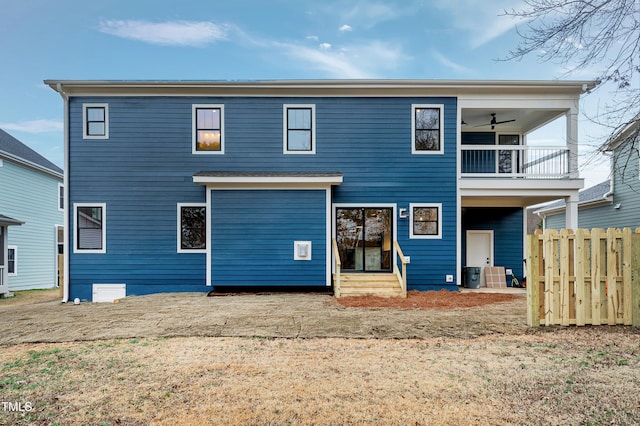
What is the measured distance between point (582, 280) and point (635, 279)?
92 cm

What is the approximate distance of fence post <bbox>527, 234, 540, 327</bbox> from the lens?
6.22m

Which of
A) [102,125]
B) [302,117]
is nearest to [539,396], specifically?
[302,117]

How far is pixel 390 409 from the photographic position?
127 inches

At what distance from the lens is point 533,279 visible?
245 inches

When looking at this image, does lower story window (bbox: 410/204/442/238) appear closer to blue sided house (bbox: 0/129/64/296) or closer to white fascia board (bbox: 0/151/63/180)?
blue sided house (bbox: 0/129/64/296)

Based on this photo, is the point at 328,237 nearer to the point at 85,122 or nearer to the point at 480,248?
the point at 480,248

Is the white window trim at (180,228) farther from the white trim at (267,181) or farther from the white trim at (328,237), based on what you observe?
the white trim at (328,237)

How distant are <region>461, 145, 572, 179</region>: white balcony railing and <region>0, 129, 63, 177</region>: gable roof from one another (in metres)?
19.2

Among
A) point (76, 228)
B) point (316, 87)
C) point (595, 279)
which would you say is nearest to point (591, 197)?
point (595, 279)

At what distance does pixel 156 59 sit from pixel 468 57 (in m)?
16.6

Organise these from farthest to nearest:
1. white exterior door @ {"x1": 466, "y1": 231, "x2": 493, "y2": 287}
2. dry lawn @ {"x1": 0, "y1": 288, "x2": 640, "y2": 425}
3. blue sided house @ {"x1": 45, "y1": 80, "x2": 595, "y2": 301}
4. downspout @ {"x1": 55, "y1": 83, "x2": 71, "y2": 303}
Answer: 1. white exterior door @ {"x1": 466, "y1": 231, "x2": 493, "y2": 287}
2. blue sided house @ {"x1": 45, "y1": 80, "x2": 595, "y2": 301}
3. downspout @ {"x1": 55, "y1": 83, "x2": 71, "y2": 303}
4. dry lawn @ {"x1": 0, "y1": 288, "x2": 640, "y2": 425}

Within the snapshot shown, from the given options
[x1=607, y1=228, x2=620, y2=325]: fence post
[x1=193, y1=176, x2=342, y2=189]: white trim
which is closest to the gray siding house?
[x1=607, y1=228, x2=620, y2=325]: fence post

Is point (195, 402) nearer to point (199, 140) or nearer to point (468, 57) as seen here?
point (199, 140)

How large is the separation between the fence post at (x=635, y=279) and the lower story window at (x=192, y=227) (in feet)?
33.6
